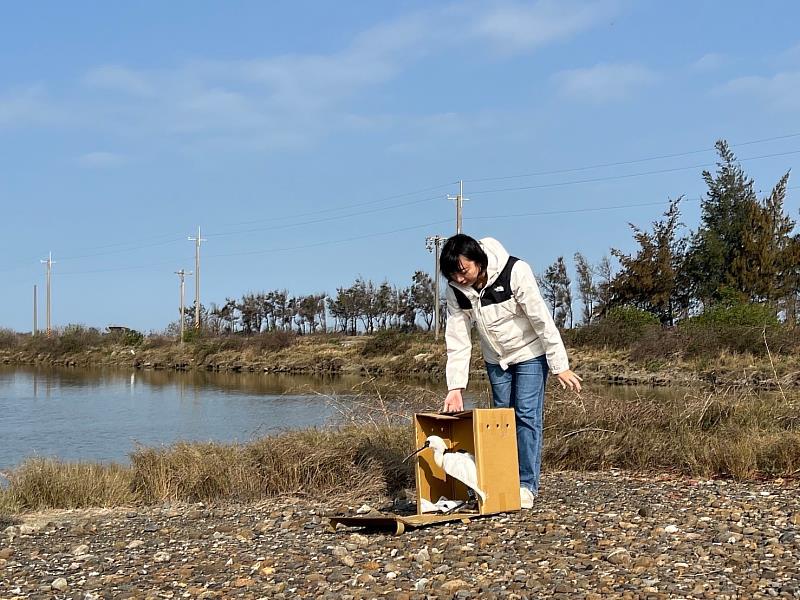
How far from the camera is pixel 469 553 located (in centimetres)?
414

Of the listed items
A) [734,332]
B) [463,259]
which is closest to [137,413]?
[463,259]

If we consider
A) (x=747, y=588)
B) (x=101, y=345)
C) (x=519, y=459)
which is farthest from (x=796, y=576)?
(x=101, y=345)

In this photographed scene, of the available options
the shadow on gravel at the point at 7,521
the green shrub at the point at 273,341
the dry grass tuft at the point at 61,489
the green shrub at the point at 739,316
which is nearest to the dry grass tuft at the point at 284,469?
the dry grass tuft at the point at 61,489

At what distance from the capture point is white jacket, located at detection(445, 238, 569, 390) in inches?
195

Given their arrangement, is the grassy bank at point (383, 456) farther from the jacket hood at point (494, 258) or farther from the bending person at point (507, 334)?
the jacket hood at point (494, 258)

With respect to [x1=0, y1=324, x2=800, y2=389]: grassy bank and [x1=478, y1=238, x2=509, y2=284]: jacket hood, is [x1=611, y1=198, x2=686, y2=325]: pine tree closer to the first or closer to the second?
[x1=0, y1=324, x2=800, y2=389]: grassy bank

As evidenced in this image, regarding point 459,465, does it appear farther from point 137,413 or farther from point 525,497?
point 137,413

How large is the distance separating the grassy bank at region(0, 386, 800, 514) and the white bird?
138 centimetres

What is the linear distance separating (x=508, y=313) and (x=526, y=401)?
1.76ft

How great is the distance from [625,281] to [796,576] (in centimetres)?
3408

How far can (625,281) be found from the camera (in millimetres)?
36625


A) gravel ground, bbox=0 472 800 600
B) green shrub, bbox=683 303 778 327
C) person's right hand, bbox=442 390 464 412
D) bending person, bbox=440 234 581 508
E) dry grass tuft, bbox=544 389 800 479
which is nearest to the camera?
gravel ground, bbox=0 472 800 600

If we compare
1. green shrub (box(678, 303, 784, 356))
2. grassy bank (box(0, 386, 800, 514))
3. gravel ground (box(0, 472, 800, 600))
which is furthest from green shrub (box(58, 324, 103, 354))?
gravel ground (box(0, 472, 800, 600))

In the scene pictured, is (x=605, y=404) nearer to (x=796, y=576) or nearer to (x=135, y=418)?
(x=796, y=576)
